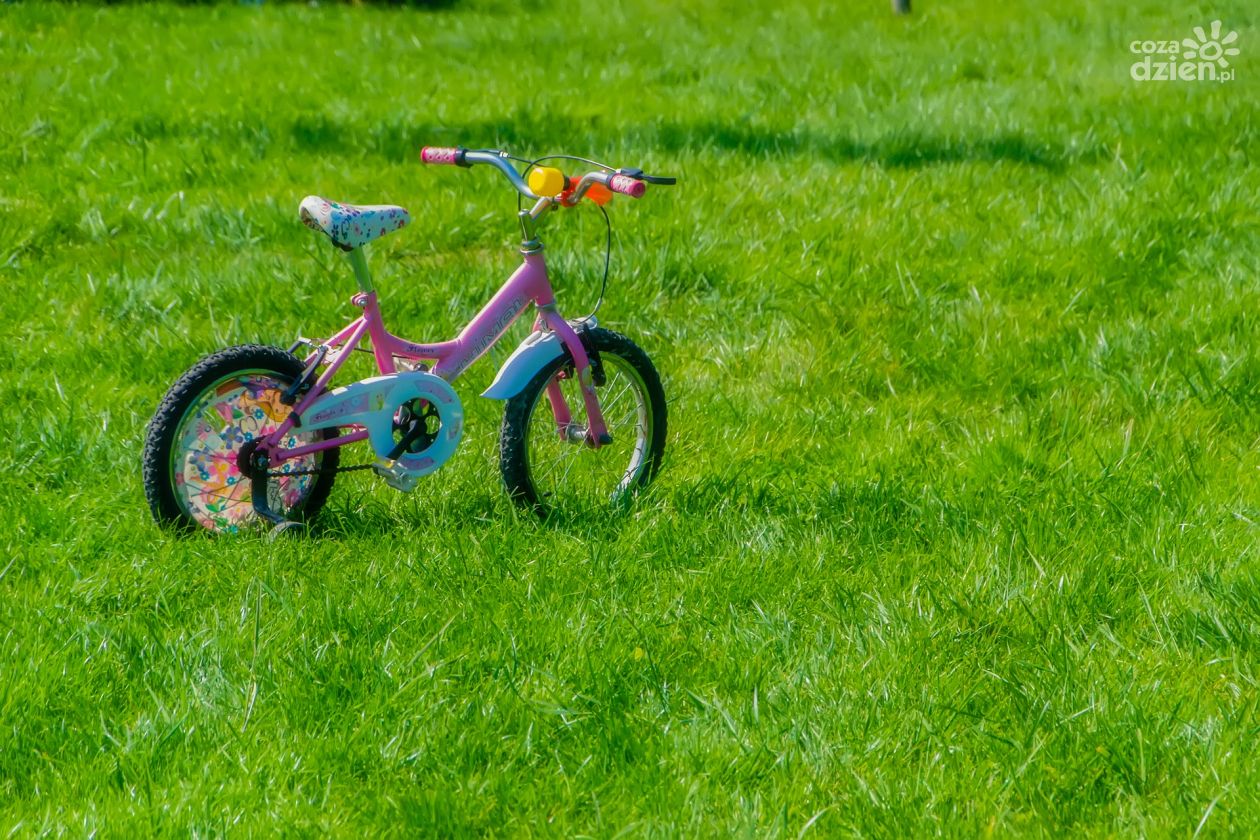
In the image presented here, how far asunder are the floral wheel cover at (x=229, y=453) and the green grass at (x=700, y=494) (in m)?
0.14

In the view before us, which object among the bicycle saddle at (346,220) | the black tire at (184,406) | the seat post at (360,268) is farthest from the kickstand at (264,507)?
the bicycle saddle at (346,220)

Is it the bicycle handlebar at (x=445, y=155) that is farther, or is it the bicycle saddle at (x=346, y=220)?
the bicycle handlebar at (x=445, y=155)

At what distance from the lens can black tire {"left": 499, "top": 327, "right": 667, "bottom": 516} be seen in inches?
156

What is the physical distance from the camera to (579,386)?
4277 mm

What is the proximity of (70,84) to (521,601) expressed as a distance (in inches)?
233

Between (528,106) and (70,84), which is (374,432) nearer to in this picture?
(528,106)

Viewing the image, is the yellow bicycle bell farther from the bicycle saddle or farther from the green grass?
the green grass

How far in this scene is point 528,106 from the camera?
8.13 meters

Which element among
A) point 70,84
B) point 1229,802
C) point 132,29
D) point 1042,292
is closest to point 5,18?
point 132,29

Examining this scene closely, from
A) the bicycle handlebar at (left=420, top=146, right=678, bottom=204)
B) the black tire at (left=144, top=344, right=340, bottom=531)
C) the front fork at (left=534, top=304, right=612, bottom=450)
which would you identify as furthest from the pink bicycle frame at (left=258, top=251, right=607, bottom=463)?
the bicycle handlebar at (left=420, top=146, right=678, bottom=204)

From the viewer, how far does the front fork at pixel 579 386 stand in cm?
404

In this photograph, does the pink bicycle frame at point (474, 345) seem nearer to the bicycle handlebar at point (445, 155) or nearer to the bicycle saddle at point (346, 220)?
the bicycle saddle at point (346, 220)

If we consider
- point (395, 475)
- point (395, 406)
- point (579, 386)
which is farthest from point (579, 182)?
point (395, 475)

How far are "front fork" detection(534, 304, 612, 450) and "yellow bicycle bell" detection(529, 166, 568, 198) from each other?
372 millimetres
